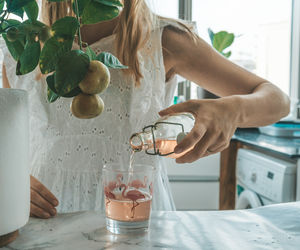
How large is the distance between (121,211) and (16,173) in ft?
0.49

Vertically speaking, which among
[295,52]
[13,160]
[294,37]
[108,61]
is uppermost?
[294,37]

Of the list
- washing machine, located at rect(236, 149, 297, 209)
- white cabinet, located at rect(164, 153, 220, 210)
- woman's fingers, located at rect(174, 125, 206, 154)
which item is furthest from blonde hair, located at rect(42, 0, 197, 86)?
white cabinet, located at rect(164, 153, 220, 210)

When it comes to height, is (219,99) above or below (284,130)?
above

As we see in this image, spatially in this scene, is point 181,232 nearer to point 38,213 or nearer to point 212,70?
point 38,213

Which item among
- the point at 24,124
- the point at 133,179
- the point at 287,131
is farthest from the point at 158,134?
the point at 287,131

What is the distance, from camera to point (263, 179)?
63.8 inches

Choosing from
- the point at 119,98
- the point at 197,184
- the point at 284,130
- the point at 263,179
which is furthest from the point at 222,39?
the point at 119,98

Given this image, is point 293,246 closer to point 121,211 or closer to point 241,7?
point 121,211

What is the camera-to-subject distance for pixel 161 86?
0.97 meters

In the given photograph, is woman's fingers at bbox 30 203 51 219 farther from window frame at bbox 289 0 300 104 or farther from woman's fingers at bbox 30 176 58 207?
window frame at bbox 289 0 300 104

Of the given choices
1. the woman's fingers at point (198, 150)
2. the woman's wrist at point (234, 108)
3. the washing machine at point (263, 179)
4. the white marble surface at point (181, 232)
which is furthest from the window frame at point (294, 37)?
the white marble surface at point (181, 232)

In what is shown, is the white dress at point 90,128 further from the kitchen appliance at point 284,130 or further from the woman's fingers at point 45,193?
the kitchen appliance at point 284,130

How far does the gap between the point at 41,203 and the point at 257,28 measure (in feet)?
8.39

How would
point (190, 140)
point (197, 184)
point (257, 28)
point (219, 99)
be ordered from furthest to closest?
point (257, 28), point (197, 184), point (219, 99), point (190, 140)
